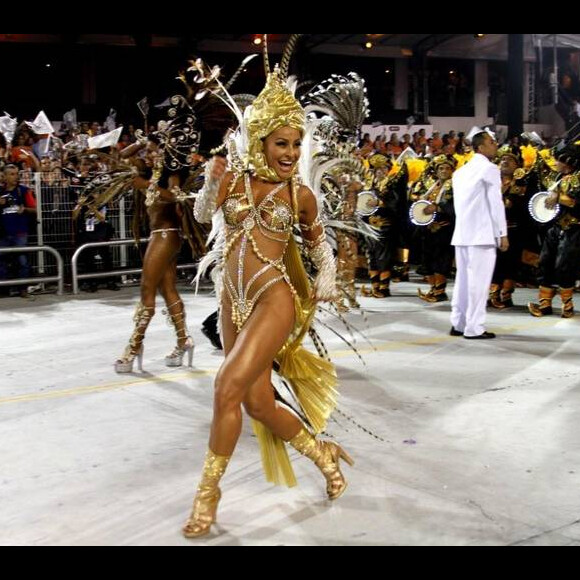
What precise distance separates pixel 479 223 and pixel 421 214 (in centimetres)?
277

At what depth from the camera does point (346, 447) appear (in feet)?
16.7

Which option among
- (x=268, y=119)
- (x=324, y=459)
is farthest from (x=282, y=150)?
(x=324, y=459)

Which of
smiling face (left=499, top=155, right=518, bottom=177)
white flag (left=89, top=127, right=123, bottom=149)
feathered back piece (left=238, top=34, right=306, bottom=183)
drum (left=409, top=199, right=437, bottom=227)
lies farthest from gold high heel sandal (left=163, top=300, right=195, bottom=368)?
white flag (left=89, top=127, right=123, bottom=149)

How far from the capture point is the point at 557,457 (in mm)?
4836

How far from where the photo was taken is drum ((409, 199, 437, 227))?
10922 millimetres

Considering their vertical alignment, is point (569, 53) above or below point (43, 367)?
above

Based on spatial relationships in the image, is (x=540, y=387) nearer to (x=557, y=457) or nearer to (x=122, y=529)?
(x=557, y=457)

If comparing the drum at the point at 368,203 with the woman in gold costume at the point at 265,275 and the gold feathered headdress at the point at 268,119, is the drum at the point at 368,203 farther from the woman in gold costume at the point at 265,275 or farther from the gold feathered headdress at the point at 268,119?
the gold feathered headdress at the point at 268,119

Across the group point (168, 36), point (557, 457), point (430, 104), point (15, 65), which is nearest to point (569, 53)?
point (430, 104)

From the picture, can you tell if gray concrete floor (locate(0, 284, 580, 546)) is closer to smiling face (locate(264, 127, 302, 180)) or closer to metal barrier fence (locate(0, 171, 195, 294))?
smiling face (locate(264, 127, 302, 180))

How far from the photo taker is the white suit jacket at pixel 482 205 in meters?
8.16

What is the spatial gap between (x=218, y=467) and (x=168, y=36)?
64.9 ft

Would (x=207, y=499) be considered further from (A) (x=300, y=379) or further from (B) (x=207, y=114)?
(B) (x=207, y=114)

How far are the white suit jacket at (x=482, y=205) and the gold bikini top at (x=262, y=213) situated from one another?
4505mm
